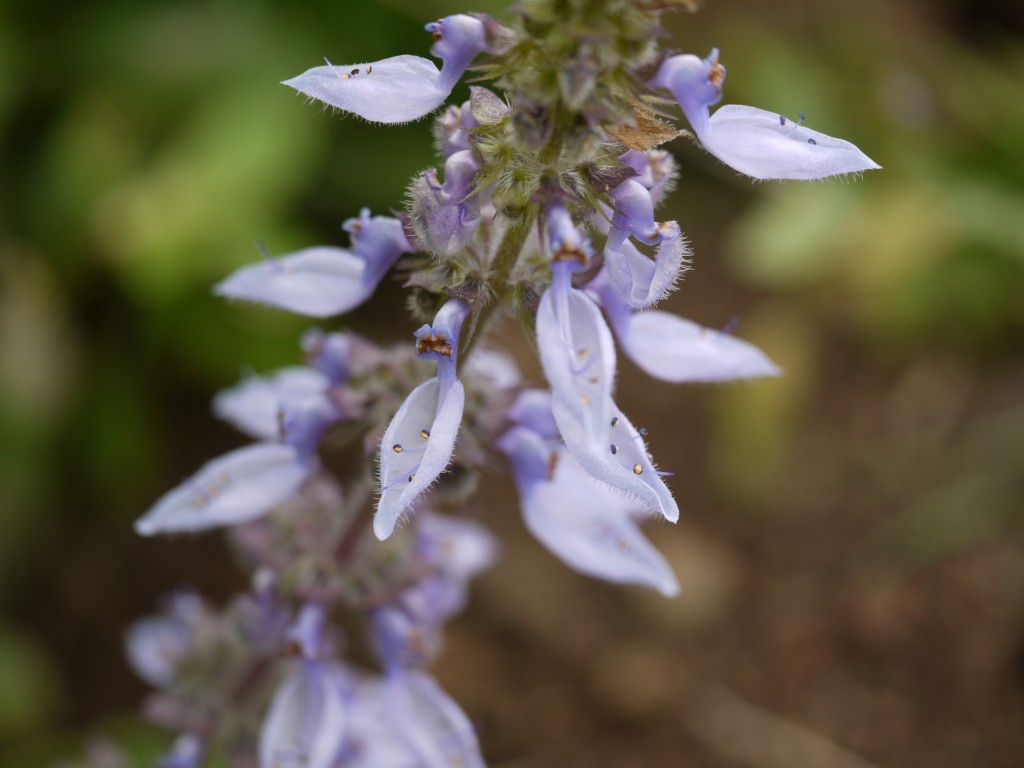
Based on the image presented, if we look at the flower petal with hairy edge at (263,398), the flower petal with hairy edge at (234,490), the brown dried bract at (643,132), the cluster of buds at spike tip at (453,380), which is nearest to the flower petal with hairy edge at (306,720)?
the cluster of buds at spike tip at (453,380)

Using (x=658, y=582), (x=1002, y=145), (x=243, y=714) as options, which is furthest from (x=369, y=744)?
(x=1002, y=145)

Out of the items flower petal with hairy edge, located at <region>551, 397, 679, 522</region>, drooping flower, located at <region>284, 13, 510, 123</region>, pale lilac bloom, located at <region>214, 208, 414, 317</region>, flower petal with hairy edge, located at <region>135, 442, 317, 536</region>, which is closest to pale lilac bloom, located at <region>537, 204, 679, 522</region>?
flower petal with hairy edge, located at <region>551, 397, 679, 522</region>

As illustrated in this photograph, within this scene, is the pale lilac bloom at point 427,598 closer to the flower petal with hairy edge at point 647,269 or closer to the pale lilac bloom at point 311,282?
the pale lilac bloom at point 311,282

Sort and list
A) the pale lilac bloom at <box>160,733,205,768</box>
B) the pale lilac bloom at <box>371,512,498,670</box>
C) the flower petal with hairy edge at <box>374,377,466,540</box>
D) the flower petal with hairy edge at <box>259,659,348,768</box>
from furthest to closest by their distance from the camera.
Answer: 1. the pale lilac bloom at <box>160,733,205,768</box>
2. the pale lilac bloom at <box>371,512,498,670</box>
3. the flower petal with hairy edge at <box>259,659,348,768</box>
4. the flower petal with hairy edge at <box>374,377,466,540</box>

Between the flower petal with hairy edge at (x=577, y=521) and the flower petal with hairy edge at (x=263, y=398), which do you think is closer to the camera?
the flower petal with hairy edge at (x=577, y=521)

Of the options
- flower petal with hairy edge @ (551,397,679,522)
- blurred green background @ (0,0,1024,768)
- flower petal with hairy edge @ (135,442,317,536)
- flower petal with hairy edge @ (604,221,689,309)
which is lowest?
blurred green background @ (0,0,1024,768)

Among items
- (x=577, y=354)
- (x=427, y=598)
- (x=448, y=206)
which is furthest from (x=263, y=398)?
(x=577, y=354)

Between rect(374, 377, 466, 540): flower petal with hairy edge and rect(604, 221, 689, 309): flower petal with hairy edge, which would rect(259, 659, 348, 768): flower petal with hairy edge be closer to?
rect(374, 377, 466, 540): flower petal with hairy edge

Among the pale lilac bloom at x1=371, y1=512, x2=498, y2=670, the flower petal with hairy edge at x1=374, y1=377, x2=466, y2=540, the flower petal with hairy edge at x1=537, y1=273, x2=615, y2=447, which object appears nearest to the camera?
the flower petal with hairy edge at x1=537, y1=273, x2=615, y2=447

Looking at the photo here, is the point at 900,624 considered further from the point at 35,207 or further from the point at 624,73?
the point at 35,207
